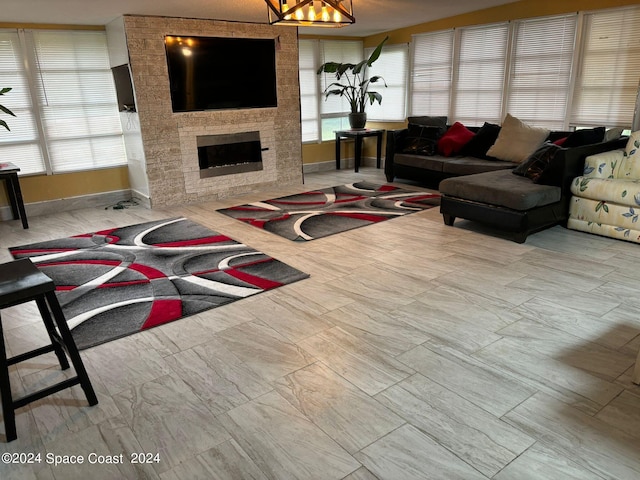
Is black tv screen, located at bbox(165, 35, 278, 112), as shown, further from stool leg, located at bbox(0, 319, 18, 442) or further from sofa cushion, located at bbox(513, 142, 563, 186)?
stool leg, located at bbox(0, 319, 18, 442)

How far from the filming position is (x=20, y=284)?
1.95 meters

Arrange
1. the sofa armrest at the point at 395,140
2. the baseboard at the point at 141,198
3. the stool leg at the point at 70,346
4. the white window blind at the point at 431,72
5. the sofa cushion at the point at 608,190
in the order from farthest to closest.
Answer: the white window blind at the point at 431,72, the sofa armrest at the point at 395,140, the baseboard at the point at 141,198, the sofa cushion at the point at 608,190, the stool leg at the point at 70,346

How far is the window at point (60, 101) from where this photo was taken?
541 centimetres

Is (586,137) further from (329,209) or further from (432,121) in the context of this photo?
(329,209)

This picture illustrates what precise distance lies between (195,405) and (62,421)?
0.59m

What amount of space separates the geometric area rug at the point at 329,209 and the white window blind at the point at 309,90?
176 cm

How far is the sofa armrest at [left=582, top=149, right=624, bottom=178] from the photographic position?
4.29 meters

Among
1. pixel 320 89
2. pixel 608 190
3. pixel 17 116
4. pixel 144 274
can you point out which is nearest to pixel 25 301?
pixel 144 274

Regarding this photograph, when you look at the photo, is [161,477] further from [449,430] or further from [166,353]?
[449,430]

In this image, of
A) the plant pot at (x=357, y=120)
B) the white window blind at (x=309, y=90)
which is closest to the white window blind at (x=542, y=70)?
the plant pot at (x=357, y=120)

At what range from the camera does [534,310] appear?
2.94 m

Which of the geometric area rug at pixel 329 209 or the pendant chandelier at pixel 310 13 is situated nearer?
the pendant chandelier at pixel 310 13

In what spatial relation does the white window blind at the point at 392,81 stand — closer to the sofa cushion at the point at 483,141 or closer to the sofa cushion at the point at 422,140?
the sofa cushion at the point at 422,140

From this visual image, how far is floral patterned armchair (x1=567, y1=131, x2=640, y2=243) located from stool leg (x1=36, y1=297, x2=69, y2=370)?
439 centimetres
